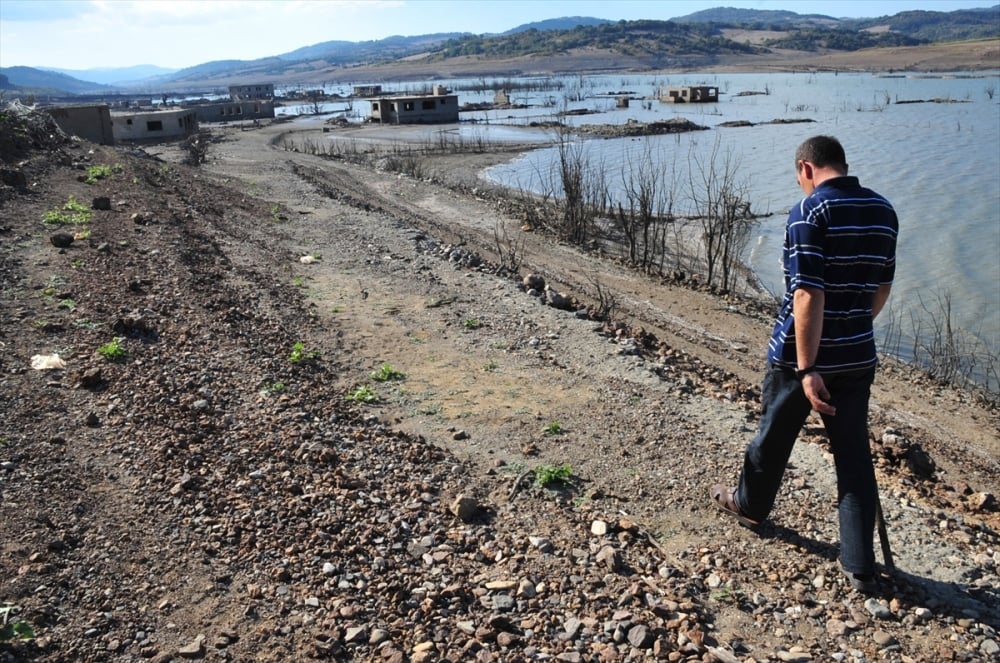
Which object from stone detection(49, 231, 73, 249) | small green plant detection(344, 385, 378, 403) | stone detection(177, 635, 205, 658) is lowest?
stone detection(177, 635, 205, 658)

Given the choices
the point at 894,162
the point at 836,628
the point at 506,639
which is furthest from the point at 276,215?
the point at 894,162

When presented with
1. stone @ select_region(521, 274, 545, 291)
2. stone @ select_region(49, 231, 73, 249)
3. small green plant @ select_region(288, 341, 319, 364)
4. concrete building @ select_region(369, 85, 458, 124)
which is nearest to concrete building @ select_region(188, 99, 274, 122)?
concrete building @ select_region(369, 85, 458, 124)

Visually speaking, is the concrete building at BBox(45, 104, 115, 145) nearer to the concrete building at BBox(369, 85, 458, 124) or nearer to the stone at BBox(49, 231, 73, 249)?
the stone at BBox(49, 231, 73, 249)

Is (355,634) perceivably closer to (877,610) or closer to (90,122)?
(877,610)

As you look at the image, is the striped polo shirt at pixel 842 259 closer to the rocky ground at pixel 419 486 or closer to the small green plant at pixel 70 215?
the rocky ground at pixel 419 486

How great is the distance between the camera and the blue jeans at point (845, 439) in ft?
11.3

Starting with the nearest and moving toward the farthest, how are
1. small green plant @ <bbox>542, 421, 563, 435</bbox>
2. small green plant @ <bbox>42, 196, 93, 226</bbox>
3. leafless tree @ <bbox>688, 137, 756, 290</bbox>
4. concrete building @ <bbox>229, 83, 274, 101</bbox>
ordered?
small green plant @ <bbox>542, 421, 563, 435</bbox>
small green plant @ <bbox>42, 196, 93, 226</bbox>
leafless tree @ <bbox>688, 137, 756, 290</bbox>
concrete building @ <bbox>229, 83, 274, 101</bbox>

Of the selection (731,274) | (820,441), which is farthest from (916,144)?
(820,441)

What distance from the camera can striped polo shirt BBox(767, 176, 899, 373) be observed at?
10.7 feet

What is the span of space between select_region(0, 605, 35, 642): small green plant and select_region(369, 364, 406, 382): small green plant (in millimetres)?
3558

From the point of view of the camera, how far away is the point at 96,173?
1505cm

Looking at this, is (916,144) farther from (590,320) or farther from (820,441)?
(820,441)

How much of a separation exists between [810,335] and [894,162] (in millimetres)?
28063

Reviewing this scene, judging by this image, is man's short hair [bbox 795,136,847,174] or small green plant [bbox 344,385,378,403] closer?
man's short hair [bbox 795,136,847,174]
